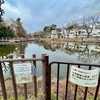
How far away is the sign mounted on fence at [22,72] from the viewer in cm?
157

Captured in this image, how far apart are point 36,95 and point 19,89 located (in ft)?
2.52

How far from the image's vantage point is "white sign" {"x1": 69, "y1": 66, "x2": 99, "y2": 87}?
4.48ft

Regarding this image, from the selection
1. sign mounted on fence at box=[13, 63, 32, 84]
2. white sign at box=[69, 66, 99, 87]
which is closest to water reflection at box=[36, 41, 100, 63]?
white sign at box=[69, 66, 99, 87]

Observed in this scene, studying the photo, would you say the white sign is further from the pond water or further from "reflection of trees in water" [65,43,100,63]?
"reflection of trees in water" [65,43,100,63]

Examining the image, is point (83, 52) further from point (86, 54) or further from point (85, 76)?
point (85, 76)

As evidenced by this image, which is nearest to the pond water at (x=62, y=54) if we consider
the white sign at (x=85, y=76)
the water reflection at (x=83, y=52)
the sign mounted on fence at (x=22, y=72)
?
the water reflection at (x=83, y=52)

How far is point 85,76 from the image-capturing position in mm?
1396

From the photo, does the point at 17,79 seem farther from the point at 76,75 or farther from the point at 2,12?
the point at 2,12

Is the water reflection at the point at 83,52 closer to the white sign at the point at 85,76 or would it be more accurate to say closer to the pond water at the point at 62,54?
the pond water at the point at 62,54

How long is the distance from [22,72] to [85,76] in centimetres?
108

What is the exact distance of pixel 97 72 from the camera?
1.36m

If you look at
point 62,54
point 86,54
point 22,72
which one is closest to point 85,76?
point 22,72

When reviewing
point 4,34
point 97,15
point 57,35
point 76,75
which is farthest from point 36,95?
point 57,35

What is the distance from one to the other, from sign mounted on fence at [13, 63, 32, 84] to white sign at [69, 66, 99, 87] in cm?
79
